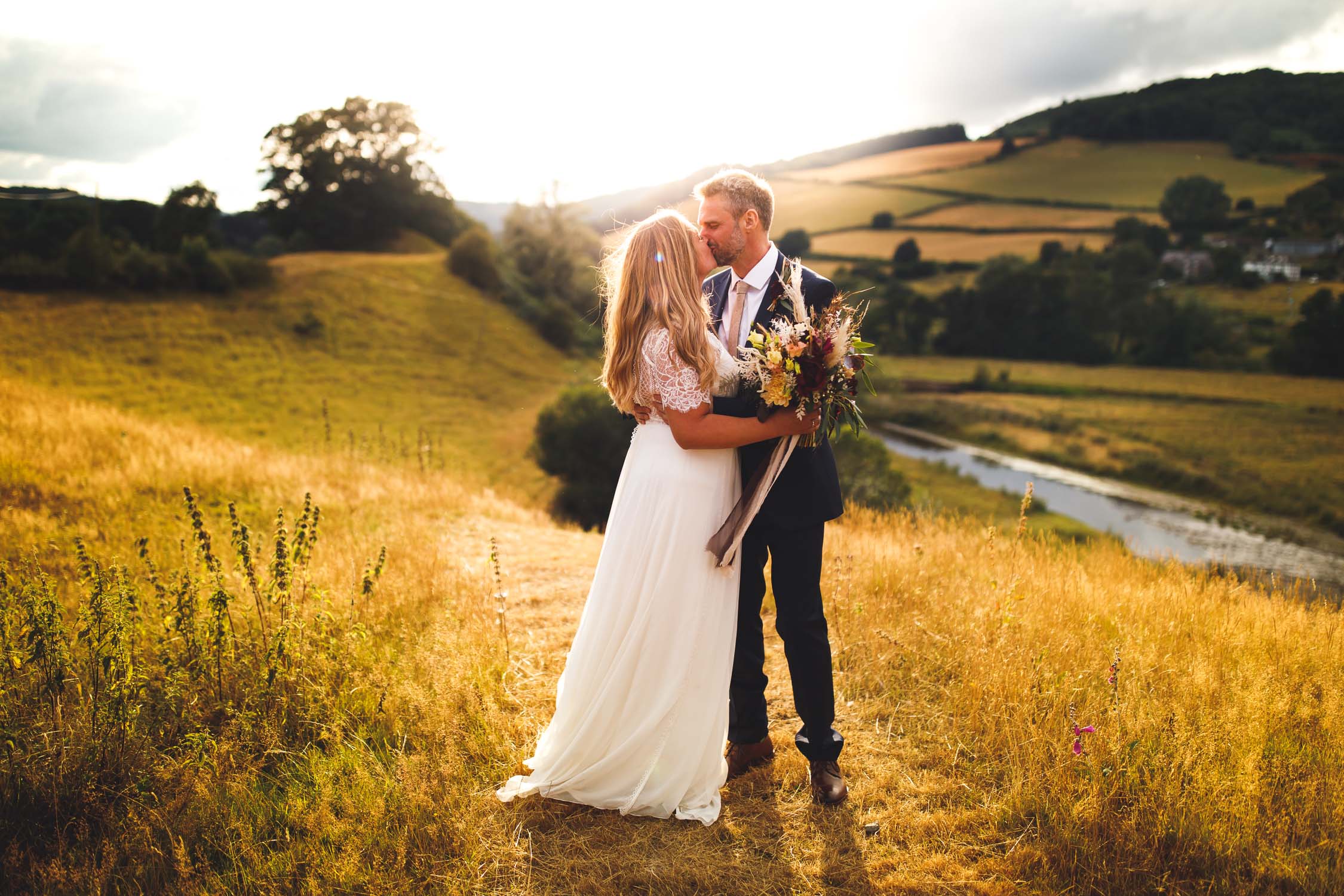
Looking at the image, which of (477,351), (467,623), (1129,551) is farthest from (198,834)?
(477,351)

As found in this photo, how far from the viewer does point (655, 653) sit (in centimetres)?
329

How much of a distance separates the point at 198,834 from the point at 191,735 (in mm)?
519

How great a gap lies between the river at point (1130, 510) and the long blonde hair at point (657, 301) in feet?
77.5

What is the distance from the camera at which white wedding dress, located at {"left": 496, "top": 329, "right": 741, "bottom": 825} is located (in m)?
3.28

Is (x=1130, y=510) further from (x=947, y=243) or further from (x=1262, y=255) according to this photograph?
(x=1262, y=255)

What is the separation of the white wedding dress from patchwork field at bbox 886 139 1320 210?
8227 cm

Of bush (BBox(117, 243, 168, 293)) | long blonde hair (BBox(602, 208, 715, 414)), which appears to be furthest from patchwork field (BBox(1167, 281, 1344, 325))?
bush (BBox(117, 243, 168, 293))

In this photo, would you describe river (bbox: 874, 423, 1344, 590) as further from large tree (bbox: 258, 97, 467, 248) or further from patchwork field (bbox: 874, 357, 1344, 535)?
large tree (bbox: 258, 97, 467, 248)

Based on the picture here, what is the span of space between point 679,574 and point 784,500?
0.63m

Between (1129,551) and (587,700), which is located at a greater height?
(587,700)

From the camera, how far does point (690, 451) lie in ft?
10.8

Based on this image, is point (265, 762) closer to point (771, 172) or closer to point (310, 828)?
point (310, 828)

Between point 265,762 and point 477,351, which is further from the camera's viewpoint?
point 477,351

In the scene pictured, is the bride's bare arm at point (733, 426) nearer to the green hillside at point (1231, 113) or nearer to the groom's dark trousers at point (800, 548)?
the groom's dark trousers at point (800, 548)
